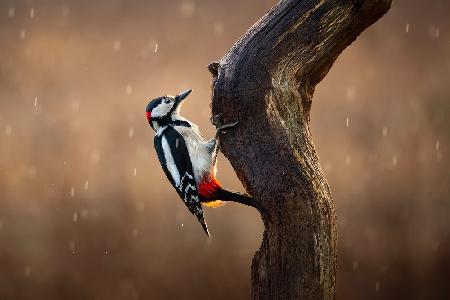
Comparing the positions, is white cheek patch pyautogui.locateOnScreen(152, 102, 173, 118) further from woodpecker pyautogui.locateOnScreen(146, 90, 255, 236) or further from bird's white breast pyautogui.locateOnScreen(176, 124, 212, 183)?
bird's white breast pyautogui.locateOnScreen(176, 124, 212, 183)

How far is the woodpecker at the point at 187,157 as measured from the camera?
9.52 feet

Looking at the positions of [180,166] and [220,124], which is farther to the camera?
[180,166]

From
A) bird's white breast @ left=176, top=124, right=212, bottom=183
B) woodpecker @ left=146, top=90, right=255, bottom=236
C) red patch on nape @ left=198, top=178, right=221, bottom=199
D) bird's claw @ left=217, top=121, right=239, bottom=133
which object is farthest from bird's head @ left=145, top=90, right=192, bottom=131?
bird's claw @ left=217, top=121, right=239, bottom=133

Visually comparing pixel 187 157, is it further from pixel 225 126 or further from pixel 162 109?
pixel 225 126

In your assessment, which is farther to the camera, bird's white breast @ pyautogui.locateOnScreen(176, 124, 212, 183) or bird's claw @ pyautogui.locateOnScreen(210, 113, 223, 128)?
bird's white breast @ pyautogui.locateOnScreen(176, 124, 212, 183)

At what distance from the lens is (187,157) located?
2.95m

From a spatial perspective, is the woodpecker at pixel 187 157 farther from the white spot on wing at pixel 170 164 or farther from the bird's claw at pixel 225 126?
the bird's claw at pixel 225 126

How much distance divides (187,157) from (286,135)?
0.63m

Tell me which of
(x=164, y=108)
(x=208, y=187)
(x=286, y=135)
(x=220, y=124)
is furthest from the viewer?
(x=164, y=108)

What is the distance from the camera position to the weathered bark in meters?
2.46

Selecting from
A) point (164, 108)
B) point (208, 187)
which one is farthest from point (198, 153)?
point (164, 108)

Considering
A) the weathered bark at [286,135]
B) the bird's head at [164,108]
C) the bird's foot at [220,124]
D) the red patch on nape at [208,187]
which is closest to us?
the weathered bark at [286,135]

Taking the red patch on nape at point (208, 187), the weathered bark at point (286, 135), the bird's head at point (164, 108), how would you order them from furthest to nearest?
the bird's head at point (164, 108)
the red patch on nape at point (208, 187)
the weathered bark at point (286, 135)

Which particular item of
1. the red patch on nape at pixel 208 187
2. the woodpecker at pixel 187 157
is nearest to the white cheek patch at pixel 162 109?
the woodpecker at pixel 187 157
